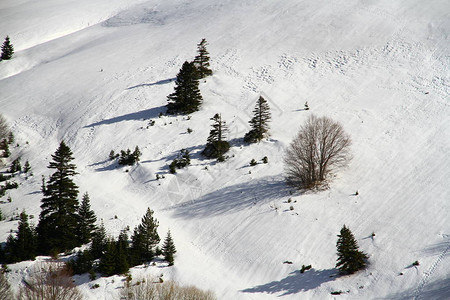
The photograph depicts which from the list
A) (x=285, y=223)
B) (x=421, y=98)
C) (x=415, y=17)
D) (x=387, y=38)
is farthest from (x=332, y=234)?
(x=415, y=17)

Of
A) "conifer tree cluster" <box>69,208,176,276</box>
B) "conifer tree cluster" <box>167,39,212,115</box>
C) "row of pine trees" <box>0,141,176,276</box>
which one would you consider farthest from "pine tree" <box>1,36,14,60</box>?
"conifer tree cluster" <box>69,208,176,276</box>

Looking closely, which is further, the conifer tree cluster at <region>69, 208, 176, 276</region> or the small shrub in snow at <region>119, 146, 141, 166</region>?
the small shrub in snow at <region>119, 146, 141, 166</region>

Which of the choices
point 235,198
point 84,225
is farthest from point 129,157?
point 235,198

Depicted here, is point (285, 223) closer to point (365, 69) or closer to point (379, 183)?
point (379, 183)

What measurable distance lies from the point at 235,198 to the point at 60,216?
1478 cm

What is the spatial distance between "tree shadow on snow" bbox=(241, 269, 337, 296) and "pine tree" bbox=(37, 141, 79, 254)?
544 inches

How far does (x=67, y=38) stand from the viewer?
82.8 m

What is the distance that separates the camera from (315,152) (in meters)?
33.7

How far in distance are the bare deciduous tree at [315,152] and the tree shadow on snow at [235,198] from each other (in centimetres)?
175

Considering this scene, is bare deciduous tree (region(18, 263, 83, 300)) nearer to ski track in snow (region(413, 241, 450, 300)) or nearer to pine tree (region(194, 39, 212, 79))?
ski track in snow (region(413, 241, 450, 300))

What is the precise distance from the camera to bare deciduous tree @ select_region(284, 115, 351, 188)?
109ft

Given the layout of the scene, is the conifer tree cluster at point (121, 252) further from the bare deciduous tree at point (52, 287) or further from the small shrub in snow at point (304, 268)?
the small shrub in snow at point (304, 268)

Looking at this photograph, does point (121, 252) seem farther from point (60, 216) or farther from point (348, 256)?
point (348, 256)

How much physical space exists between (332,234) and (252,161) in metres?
11.7
